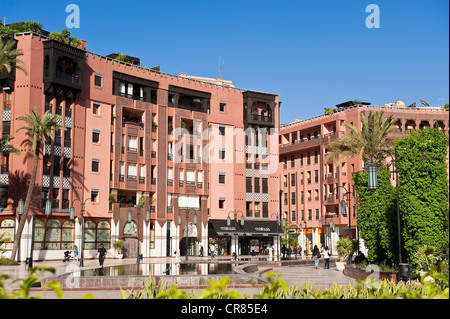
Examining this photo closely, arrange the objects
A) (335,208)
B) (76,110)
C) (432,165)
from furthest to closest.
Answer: (335,208), (76,110), (432,165)

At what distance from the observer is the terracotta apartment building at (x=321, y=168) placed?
258ft

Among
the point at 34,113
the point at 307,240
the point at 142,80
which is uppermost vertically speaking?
the point at 142,80

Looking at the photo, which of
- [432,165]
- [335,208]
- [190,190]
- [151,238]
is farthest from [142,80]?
[432,165]

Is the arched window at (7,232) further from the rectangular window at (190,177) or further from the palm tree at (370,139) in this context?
the palm tree at (370,139)

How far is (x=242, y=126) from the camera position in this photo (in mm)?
73125

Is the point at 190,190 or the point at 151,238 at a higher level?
the point at 190,190

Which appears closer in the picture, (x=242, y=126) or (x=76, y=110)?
(x=76, y=110)

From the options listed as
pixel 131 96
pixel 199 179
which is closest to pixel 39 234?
pixel 131 96

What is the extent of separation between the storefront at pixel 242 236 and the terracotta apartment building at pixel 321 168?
6.74 metres

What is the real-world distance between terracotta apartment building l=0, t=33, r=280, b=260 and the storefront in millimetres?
158

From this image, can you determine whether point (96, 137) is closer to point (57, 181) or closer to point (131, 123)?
point (131, 123)
